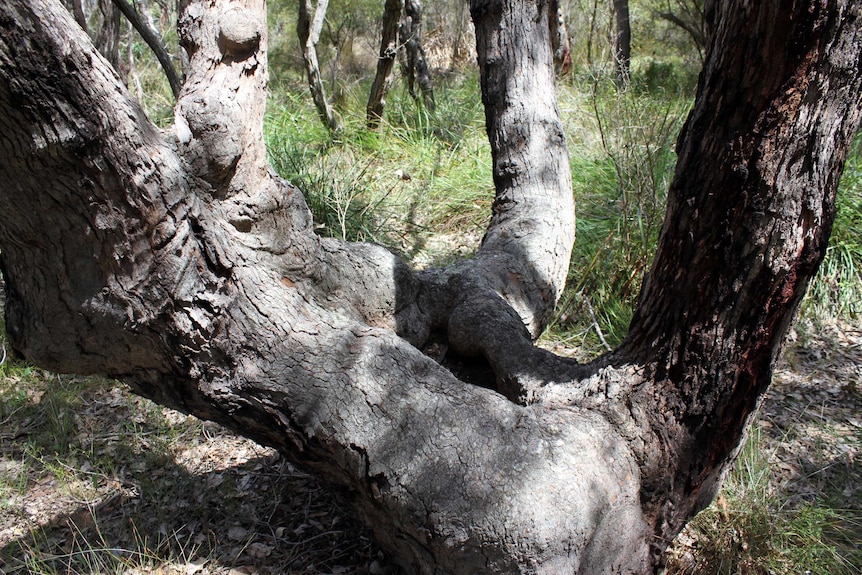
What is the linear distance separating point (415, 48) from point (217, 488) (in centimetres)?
504

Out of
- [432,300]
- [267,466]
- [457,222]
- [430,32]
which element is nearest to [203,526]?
[267,466]

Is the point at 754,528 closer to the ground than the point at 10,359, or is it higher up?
closer to the ground

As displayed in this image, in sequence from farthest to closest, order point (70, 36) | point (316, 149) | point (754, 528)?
point (316, 149) → point (754, 528) → point (70, 36)

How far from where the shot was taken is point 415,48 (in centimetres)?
678

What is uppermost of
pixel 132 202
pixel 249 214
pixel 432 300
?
pixel 132 202

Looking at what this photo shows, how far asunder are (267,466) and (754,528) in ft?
6.79

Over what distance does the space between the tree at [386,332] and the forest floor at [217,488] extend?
442 mm

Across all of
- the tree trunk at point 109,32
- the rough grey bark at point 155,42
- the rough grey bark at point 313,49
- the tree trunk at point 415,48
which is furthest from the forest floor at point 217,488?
the tree trunk at point 415,48

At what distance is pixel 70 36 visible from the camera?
5.38 feet

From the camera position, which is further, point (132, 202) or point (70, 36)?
point (132, 202)

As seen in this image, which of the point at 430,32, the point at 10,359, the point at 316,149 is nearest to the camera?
the point at 10,359

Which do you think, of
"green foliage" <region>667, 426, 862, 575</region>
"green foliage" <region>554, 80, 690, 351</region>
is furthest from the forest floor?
"green foliage" <region>554, 80, 690, 351</region>

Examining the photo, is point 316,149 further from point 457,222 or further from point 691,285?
point 691,285

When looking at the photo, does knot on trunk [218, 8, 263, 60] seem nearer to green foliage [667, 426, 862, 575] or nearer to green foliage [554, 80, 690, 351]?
green foliage [554, 80, 690, 351]
